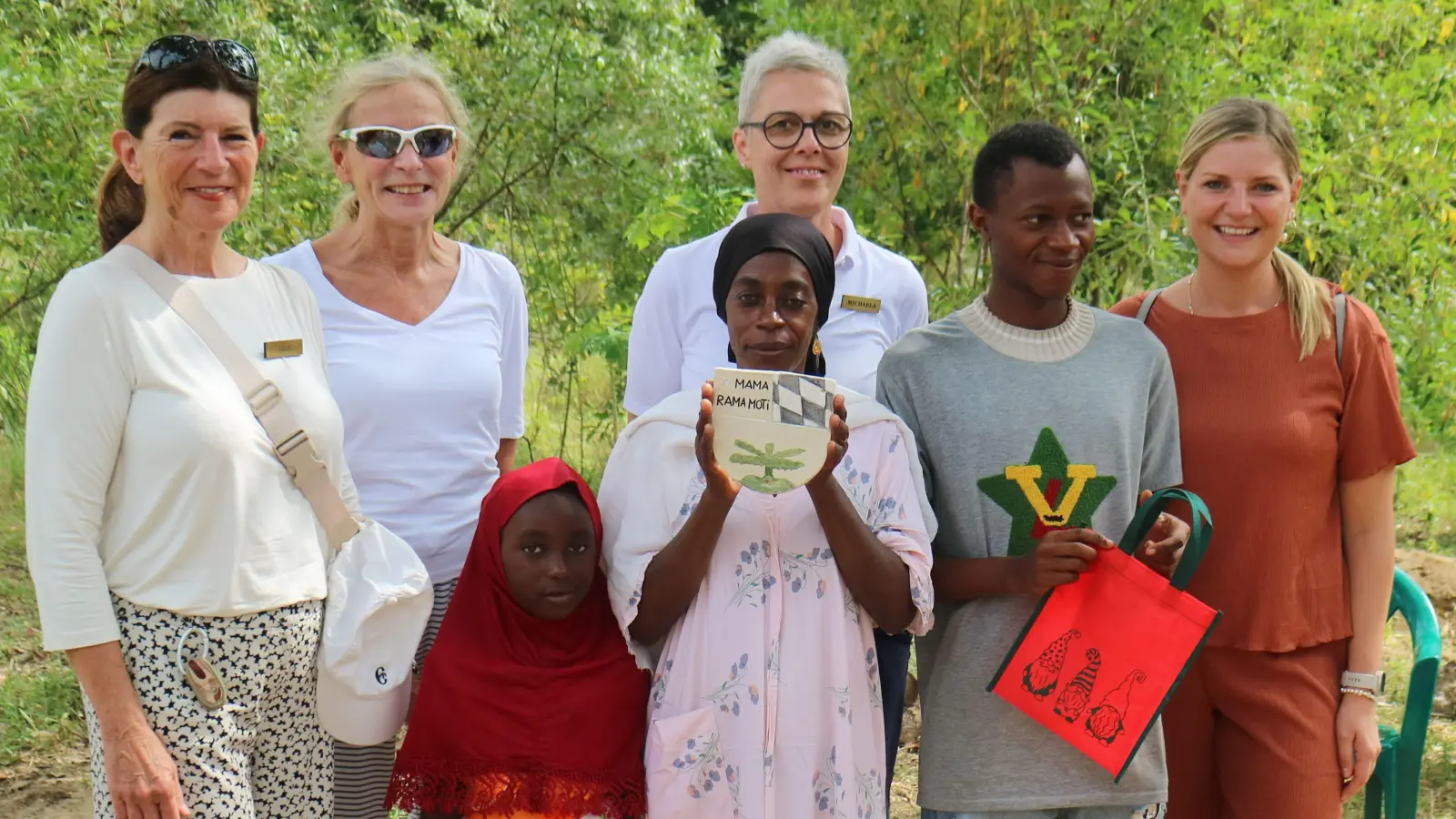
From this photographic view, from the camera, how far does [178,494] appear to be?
8.46 ft

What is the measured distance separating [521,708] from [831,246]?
1379 mm

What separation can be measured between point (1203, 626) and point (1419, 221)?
3.97 meters

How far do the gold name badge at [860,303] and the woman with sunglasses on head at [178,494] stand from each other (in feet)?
4.16

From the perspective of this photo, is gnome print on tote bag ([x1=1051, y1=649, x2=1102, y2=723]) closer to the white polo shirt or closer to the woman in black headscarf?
the woman in black headscarf

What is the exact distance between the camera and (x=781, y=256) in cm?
275

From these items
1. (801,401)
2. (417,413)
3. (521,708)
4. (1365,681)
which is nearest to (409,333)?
(417,413)

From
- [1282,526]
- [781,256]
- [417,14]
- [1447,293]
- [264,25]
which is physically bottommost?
[1282,526]

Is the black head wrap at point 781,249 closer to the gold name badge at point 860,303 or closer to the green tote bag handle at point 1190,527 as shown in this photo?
the gold name badge at point 860,303

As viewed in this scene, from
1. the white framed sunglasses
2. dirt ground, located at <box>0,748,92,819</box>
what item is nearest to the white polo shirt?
the white framed sunglasses

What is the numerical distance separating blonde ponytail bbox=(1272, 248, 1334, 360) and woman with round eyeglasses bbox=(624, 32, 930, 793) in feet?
2.91

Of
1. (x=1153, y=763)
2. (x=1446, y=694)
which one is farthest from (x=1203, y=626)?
(x=1446, y=694)

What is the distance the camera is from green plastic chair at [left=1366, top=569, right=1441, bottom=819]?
3137 mm

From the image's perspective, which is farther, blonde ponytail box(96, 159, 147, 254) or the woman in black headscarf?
blonde ponytail box(96, 159, 147, 254)

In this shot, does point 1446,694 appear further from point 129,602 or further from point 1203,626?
point 129,602
